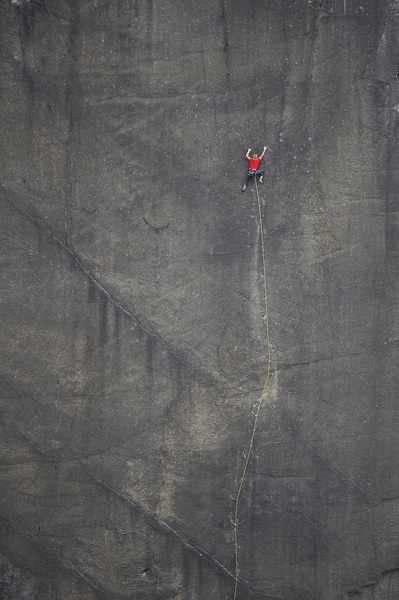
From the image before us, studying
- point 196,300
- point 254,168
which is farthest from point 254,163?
point 196,300

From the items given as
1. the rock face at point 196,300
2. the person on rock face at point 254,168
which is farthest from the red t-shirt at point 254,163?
the rock face at point 196,300

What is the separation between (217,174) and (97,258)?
1.62 meters

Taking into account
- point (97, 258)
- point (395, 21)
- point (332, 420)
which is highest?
point (395, 21)

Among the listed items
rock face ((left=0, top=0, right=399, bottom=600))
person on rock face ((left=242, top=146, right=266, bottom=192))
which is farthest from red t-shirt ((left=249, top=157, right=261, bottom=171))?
rock face ((left=0, top=0, right=399, bottom=600))

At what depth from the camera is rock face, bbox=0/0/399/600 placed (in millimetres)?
6547

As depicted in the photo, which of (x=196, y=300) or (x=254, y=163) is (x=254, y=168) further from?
(x=196, y=300)

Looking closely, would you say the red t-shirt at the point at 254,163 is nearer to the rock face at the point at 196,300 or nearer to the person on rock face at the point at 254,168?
the person on rock face at the point at 254,168

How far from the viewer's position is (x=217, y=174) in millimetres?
6668

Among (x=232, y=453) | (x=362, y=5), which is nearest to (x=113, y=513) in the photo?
Answer: (x=232, y=453)

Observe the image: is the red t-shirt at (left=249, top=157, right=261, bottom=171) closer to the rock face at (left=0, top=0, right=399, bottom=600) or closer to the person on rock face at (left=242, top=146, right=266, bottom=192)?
the person on rock face at (left=242, top=146, right=266, bottom=192)

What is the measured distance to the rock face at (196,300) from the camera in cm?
655

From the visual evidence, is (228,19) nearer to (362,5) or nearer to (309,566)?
(362,5)

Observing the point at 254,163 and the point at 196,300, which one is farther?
the point at 196,300

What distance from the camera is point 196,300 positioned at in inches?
265
